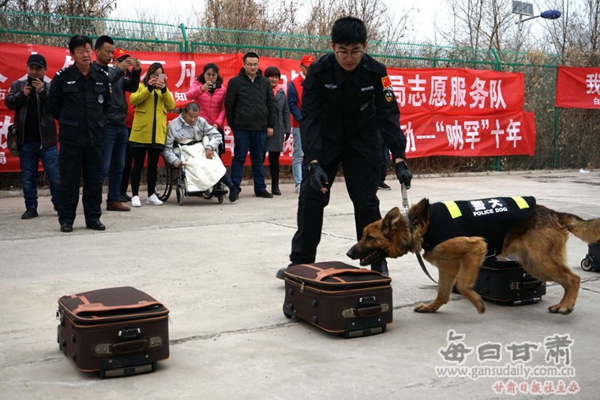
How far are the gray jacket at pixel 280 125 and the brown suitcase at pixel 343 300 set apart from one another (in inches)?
274

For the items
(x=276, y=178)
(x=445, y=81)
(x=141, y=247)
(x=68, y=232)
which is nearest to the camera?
(x=141, y=247)

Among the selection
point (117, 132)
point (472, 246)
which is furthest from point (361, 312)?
point (117, 132)

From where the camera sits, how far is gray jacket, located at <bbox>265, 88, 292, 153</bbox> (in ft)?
37.1

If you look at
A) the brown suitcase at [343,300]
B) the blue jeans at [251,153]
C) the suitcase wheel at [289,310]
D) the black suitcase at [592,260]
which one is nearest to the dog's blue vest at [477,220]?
the brown suitcase at [343,300]

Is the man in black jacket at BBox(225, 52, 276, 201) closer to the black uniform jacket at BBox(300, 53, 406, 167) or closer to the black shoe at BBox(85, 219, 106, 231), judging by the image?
the black shoe at BBox(85, 219, 106, 231)

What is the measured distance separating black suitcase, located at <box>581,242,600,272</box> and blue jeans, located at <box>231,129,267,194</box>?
19.0 ft

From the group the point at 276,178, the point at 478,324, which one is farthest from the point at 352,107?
the point at 276,178

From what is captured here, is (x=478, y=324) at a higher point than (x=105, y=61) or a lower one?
lower

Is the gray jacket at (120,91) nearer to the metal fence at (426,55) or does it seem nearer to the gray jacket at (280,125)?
the metal fence at (426,55)

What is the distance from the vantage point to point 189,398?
10.8ft

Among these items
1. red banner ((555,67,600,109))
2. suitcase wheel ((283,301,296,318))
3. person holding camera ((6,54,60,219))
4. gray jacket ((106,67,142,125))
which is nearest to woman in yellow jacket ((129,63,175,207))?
gray jacket ((106,67,142,125))

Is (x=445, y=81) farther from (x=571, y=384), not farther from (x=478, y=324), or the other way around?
(x=571, y=384)

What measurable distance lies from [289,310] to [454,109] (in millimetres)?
11017

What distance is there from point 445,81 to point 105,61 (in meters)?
8.32
